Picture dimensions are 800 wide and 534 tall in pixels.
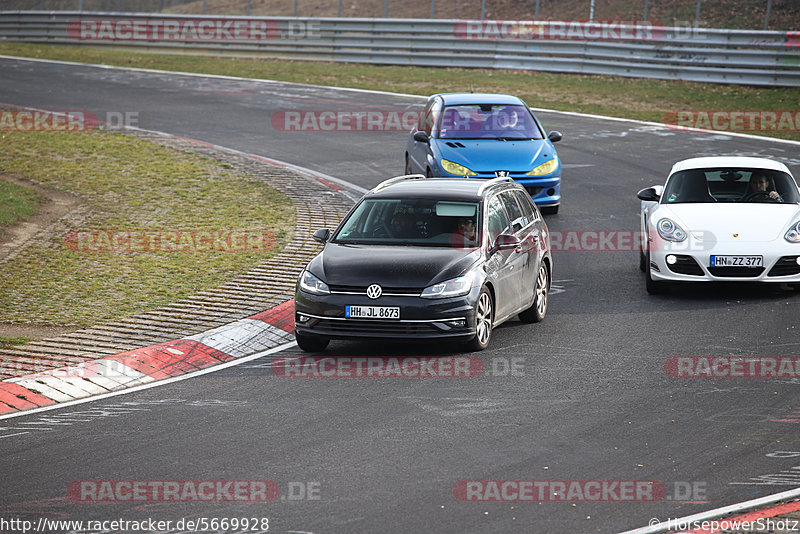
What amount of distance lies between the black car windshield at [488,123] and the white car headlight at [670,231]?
4869mm

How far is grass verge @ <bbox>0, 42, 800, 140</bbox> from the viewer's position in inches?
1133

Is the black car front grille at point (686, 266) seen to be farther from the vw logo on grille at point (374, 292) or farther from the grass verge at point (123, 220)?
the grass verge at point (123, 220)

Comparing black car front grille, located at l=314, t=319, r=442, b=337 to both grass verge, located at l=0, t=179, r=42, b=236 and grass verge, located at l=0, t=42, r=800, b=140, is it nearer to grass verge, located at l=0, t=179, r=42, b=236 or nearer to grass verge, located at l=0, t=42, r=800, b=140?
grass verge, located at l=0, t=179, r=42, b=236

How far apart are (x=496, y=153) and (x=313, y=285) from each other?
7.15m

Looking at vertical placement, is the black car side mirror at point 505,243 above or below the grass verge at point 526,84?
above

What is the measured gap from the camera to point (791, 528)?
638 cm

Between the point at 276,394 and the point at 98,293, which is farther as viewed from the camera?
the point at 98,293

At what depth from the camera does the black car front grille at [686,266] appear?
1284cm

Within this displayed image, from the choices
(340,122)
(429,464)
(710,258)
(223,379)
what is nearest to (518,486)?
(429,464)

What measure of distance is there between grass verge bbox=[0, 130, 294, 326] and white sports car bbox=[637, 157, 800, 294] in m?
5.06

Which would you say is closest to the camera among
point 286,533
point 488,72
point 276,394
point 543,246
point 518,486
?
point 286,533

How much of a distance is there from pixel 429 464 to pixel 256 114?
2094 cm

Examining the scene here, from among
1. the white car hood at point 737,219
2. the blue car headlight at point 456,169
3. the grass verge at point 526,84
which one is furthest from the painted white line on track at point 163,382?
the grass verge at point 526,84

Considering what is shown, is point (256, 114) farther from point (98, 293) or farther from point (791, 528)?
point (791, 528)
